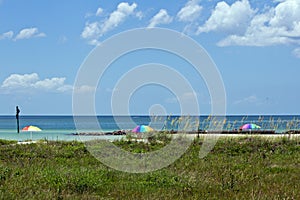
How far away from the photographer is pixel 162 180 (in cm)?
950

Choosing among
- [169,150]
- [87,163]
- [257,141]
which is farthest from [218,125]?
[87,163]

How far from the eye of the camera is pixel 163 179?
9555 millimetres

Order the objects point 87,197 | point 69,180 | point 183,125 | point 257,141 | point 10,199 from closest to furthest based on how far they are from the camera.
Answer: point 10,199, point 87,197, point 69,180, point 257,141, point 183,125

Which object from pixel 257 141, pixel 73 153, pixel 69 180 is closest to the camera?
pixel 69 180

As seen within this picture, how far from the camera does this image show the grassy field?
8.13m

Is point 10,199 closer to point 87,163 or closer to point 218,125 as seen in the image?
point 87,163

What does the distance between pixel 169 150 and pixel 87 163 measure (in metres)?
3.76

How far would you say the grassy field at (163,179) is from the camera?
8.13 metres

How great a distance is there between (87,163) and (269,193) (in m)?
6.26

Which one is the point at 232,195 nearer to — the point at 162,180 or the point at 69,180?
the point at 162,180

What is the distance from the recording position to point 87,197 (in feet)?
25.7

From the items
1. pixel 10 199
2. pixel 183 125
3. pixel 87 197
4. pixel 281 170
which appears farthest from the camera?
pixel 183 125

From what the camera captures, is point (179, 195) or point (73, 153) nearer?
point (179, 195)

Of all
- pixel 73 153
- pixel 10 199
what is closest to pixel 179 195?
pixel 10 199
